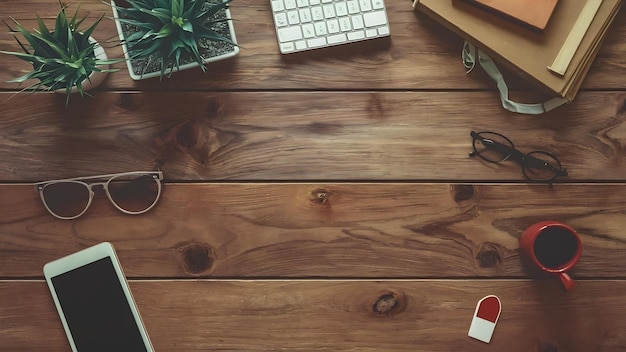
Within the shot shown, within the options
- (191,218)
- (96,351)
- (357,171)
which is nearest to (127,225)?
(191,218)

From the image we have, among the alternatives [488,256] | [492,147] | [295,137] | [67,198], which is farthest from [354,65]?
[67,198]

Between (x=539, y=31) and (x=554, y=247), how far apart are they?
0.34 metres

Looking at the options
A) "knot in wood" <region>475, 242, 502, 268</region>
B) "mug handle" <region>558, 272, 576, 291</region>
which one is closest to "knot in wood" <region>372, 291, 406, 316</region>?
"knot in wood" <region>475, 242, 502, 268</region>

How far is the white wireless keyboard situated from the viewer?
101 cm

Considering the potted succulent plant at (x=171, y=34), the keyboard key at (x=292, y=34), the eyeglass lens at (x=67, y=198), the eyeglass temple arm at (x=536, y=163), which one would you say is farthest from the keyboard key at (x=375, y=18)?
the eyeglass lens at (x=67, y=198)

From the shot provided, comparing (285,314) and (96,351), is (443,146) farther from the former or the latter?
(96,351)

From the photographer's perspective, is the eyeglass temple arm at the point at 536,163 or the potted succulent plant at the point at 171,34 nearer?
the potted succulent plant at the point at 171,34

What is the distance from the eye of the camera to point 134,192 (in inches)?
40.7

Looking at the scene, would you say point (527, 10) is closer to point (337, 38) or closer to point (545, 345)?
point (337, 38)

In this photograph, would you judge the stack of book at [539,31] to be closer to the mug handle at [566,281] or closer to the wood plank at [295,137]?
the wood plank at [295,137]

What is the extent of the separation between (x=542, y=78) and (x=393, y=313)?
1.47 ft

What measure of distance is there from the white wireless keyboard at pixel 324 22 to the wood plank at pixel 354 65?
24 mm

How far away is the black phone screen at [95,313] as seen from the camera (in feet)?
3.32

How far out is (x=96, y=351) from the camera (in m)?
1.01
